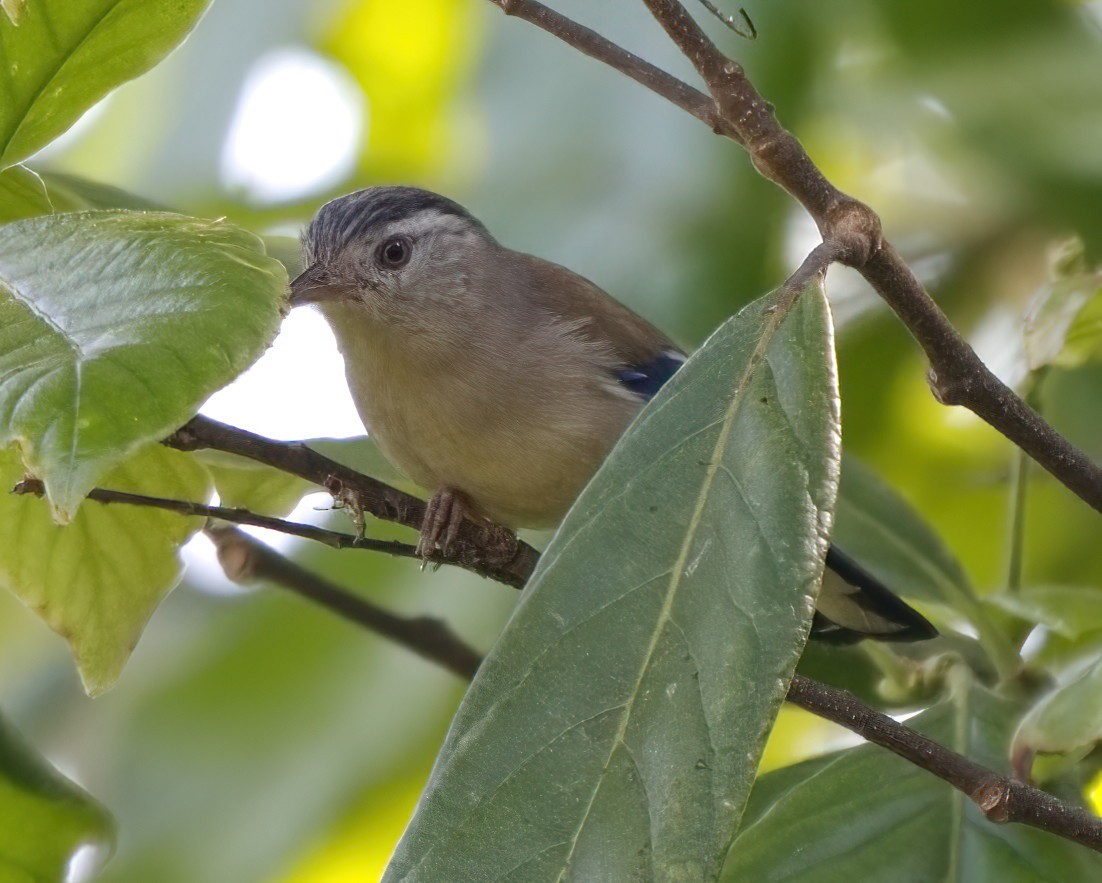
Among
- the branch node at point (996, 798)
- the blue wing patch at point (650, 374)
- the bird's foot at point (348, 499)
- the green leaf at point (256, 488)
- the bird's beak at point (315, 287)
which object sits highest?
the blue wing patch at point (650, 374)

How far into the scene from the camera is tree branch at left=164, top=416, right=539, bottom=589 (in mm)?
1850

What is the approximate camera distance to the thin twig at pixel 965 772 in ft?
5.41

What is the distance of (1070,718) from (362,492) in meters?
1.07

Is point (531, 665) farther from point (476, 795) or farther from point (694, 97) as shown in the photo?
point (694, 97)

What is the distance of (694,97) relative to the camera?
1.64 meters

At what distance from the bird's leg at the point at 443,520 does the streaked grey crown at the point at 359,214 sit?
769 mm

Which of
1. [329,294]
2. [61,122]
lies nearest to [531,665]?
[61,122]

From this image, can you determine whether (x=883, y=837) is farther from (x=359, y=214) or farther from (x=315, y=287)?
(x=359, y=214)

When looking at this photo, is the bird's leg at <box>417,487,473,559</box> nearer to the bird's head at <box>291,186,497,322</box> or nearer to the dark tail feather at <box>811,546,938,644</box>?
the bird's head at <box>291,186,497,322</box>

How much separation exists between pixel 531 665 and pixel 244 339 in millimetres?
489

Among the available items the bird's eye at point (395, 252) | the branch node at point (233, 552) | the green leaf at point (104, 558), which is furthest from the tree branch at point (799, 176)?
the bird's eye at point (395, 252)

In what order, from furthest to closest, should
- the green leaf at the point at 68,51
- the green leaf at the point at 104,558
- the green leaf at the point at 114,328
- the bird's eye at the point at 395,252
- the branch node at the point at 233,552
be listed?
1. the bird's eye at the point at 395,252
2. the branch node at the point at 233,552
3. the green leaf at the point at 104,558
4. the green leaf at the point at 68,51
5. the green leaf at the point at 114,328

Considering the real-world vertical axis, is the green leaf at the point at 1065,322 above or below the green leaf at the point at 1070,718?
above

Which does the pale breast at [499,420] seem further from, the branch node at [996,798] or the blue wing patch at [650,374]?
the branch node at [996,798]
